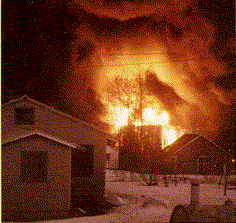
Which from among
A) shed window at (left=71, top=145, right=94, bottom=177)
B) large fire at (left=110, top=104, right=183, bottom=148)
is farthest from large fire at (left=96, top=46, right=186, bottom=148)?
shed window at (left=71, top=145, right=94, bottom=177)

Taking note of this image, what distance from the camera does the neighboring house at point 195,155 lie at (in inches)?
1270

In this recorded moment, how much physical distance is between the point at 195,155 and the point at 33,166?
74.9 feet

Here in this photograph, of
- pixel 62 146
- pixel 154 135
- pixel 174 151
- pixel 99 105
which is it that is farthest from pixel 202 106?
pixel 62 146

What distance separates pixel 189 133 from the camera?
35875mm

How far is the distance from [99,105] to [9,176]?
2320 cm

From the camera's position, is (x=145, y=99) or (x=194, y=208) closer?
(x=194, y=208)

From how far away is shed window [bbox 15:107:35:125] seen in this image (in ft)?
52.1

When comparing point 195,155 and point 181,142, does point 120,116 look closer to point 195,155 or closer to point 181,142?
point 181,142

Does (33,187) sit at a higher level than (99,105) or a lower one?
lower

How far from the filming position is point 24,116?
52.5 ft

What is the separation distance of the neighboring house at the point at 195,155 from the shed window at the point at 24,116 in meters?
18.5

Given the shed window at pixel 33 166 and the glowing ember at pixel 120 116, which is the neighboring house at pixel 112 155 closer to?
the glowing ember at pixel 120 116

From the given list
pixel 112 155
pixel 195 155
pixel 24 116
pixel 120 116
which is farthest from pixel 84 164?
pixel 112 155

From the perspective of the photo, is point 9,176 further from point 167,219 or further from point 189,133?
point 189,133
